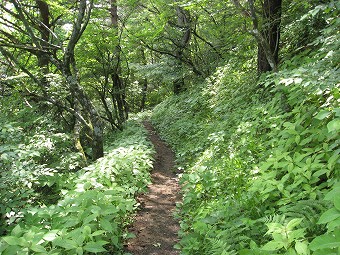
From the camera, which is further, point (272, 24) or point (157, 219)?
point (272, 24)

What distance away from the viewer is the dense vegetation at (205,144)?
2.93 m

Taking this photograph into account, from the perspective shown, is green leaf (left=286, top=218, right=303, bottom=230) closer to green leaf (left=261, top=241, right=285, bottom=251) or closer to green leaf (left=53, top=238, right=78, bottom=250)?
green leaf (left=261, top=241, right=285, bottom=251)

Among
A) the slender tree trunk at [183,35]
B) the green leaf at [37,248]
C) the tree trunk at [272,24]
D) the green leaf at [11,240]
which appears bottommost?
the green leaf at [37,248]

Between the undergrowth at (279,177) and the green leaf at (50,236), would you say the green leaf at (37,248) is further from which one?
the undergrowth at (279,177)

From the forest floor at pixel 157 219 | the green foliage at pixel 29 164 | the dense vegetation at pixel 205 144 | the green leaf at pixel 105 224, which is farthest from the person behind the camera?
the forest floor at pixel 157 219

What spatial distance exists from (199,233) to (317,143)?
6.66 ft

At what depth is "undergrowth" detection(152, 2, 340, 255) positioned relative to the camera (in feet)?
7.94

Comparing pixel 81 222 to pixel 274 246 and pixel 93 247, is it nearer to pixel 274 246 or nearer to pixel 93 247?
pixel 93 247

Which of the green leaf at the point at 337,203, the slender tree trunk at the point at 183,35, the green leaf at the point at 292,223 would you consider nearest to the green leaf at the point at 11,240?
the green leaf at the point at 292,223

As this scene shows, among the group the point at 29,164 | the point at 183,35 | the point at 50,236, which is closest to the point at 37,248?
the point at 50,236

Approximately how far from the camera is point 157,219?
16.6ft

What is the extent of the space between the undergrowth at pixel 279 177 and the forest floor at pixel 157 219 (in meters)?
0.29

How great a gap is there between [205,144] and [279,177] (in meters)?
4.12

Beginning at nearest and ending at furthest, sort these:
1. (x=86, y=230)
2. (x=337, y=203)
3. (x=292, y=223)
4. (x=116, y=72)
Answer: (x=337, y=203) < (x=292, y=223) < (x=86, y=230) < (x=116, y=72)
